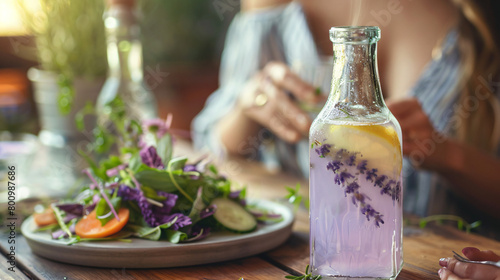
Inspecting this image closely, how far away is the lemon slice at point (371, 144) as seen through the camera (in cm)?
54

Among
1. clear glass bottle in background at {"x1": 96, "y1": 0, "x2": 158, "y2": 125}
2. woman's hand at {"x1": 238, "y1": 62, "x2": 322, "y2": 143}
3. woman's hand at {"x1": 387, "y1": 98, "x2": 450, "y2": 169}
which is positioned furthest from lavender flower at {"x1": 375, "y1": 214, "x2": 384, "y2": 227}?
clear glass bottle in background at {"x1": 96, "y1": 0, "x2": 158, "y2": 125}

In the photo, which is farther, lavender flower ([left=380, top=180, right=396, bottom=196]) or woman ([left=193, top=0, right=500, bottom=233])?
woman ([left=193, top=0, right=500, bottom=233])

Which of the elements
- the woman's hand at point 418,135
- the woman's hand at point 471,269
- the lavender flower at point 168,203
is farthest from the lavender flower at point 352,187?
the woman's hand at point 418,135

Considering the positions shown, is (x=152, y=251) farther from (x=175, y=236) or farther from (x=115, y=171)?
(x=115, y=171)

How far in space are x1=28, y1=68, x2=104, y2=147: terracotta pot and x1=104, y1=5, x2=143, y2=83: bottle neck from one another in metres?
0.09

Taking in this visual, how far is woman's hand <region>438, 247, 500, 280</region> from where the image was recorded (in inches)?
20.3

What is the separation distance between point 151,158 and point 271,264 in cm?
21

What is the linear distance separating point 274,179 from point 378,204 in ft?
2.12

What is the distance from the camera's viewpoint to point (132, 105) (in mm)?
1122

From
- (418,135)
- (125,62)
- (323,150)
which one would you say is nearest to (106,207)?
(323,150)

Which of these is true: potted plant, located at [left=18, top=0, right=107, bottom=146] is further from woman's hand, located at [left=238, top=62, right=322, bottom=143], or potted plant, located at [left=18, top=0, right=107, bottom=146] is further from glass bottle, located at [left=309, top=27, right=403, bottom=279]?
glass bottle, located at [left=309, top=27, right=403, bottom=279]

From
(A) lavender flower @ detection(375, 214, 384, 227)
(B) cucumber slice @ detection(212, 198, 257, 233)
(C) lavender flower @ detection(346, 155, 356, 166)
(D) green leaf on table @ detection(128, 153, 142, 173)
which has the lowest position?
(B) cucumber slice @ detection(212, 198, 257, 233)

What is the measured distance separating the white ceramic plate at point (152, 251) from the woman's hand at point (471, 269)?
0.22 m

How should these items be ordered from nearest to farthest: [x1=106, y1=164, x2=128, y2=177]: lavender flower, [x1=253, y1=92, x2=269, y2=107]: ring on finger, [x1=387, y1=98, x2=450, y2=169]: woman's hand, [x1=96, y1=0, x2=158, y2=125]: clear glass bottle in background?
[x1=106, y1=164, x2=128, y2=177]: lavender flower < [x1=387, y1=98, x2=450, y2=169]: woman's hand < [x1=96, y1=0, x2=158, y2=125]: clear glass bottle in background < [x1=253, y1=92, x2=269, y2=107]: ring on finger
